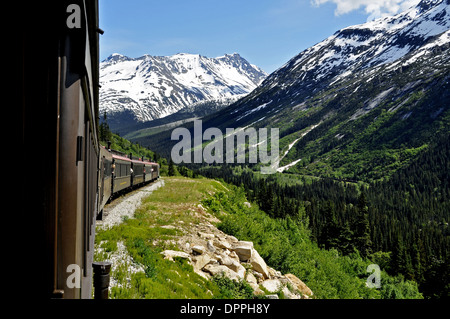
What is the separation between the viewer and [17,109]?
2.34 m

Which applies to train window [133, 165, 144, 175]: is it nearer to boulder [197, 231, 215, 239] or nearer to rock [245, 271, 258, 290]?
boulder [197, 231, 215, 239]

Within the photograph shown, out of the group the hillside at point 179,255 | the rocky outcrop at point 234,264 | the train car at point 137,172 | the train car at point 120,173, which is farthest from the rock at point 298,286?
the train car at point 137,172

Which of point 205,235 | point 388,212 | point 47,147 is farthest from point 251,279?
point 388,212

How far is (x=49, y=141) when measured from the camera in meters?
2.56

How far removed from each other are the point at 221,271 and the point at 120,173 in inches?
591

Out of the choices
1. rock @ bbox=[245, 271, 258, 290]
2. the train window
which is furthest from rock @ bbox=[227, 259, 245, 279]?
the train window

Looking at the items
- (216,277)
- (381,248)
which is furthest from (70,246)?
(381,248)

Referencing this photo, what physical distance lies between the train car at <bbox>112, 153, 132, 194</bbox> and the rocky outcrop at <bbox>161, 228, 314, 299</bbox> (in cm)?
953

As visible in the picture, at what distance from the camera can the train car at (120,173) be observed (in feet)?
64.5

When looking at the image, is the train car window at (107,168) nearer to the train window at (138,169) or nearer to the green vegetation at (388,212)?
the train window at (138,169)

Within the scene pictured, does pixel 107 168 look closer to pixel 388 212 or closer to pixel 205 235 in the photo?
pixel 205 235

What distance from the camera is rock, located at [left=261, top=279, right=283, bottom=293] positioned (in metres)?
10.4
